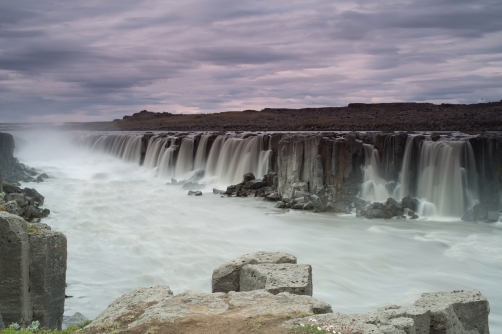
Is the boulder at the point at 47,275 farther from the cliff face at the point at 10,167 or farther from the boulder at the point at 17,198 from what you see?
the cliff face at the point at 10,167

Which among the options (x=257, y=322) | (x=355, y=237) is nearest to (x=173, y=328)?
(x=257, y=322)

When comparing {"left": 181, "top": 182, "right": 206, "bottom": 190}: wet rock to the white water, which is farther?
{"left": 181, "top": 182, "right": 206, "bottom": 190}: wet rock

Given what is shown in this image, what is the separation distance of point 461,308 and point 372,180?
1826 centimetres

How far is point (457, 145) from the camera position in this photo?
79.2 feet

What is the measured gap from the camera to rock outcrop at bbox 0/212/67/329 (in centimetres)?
894

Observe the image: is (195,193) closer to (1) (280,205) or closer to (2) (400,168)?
(1) (280,205)

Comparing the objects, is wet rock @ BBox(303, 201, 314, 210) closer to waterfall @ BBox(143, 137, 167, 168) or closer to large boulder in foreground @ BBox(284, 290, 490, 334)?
large boulder in foreground @ BBox(284, 290, 490, 334)

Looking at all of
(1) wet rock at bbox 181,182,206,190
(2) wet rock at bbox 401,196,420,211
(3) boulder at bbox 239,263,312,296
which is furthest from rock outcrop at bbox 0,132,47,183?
(3) boulder at bbox 239,263,312,296

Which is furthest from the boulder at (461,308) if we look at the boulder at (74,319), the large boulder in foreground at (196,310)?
the boulder at (74,319)

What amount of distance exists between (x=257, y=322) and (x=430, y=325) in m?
2.73

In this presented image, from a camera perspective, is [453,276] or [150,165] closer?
[453,276]

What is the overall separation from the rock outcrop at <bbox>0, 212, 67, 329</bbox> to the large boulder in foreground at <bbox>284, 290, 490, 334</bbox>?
5.13m

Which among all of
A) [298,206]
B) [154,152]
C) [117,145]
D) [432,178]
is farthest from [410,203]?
[117,145]

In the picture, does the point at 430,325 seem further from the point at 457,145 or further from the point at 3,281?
the point at 457,145
